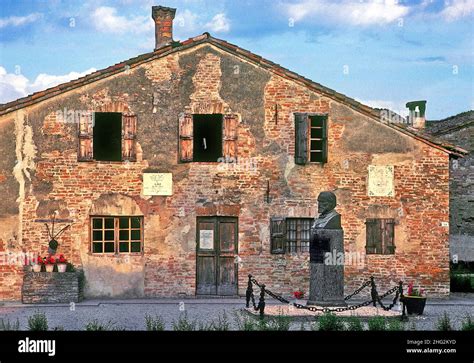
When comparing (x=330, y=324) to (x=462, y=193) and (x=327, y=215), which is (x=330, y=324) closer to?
(x=327, y=215)

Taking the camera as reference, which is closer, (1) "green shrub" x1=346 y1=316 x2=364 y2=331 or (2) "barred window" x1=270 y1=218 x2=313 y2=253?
(1) "green shrub" x1=346 y1=316 x2=364 y2=331

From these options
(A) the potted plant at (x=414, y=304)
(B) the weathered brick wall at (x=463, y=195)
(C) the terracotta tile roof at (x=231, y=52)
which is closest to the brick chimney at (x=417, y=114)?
(B) the weathered brick wall at (x=463, y=195)

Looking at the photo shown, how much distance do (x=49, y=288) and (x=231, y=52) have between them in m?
7.46

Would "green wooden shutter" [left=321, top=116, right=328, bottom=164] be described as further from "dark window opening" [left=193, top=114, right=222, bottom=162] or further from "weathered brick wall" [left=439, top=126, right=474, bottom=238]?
"weathered brick wall" [left=439, top=126, right=474, bottom=238]

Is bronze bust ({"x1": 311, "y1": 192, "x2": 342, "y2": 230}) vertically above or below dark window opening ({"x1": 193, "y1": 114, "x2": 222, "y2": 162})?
below

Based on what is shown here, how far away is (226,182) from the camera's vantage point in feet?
63.6

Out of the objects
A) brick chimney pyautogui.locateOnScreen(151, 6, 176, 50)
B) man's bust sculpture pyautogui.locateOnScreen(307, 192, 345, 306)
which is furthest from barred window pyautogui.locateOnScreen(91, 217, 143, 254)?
brick chimney pyautogui.locateOnScreen(151, 6, 176, 50)

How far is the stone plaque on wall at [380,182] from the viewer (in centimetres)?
1975

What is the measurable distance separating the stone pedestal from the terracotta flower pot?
1476 millimetres

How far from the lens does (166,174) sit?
19172mm

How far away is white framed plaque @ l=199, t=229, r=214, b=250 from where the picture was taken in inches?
760

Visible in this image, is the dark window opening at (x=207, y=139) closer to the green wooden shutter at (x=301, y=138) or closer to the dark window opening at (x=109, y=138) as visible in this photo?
the dark window opening at (x=109, y=138)
